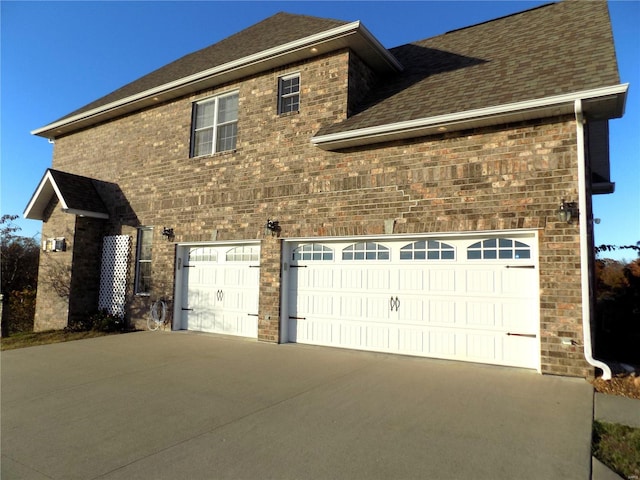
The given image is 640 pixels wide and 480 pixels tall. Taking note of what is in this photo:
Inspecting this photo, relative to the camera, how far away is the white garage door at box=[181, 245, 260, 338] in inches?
395

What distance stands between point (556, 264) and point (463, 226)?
5.08 ft

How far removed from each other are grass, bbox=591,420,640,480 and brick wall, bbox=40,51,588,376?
1.95 m

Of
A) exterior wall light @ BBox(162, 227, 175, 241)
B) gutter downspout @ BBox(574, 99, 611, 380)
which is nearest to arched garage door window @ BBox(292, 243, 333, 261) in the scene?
exterior wall light @ BBox(162, 227, 175, 241)

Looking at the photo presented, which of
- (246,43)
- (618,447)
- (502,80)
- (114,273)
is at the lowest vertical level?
(618,447)

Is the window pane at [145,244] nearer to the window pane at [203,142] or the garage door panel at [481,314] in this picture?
the window pane at [203,142]

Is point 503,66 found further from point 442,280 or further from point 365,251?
point 365,251

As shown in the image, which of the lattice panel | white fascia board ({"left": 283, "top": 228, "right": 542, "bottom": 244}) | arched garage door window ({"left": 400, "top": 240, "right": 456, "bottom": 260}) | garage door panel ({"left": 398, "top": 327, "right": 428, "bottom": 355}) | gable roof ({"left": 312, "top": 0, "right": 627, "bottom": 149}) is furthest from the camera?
the lattice panel

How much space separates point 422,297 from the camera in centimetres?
779

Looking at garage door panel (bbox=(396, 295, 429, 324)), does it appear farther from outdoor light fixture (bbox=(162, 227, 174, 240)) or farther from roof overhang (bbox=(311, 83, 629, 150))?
outdoor light fixture (bbox=(162, 227, 174, 240))

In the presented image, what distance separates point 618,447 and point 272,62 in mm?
9400

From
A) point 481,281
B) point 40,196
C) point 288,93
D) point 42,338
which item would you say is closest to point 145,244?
point 42,338

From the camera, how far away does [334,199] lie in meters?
8.72

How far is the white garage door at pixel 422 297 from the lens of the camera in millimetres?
7000

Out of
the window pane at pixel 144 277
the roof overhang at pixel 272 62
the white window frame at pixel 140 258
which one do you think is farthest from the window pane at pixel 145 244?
the roof overhang at pixel 272 62
